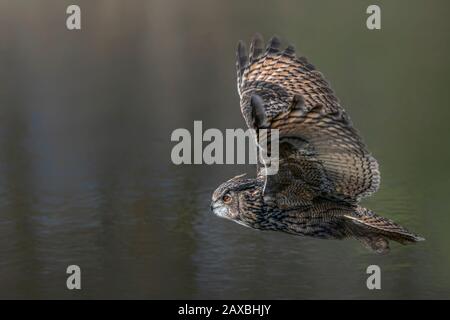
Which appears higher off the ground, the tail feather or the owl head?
the owl head

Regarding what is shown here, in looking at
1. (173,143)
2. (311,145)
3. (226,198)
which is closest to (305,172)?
(311,145)

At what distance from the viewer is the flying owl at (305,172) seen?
5.61m

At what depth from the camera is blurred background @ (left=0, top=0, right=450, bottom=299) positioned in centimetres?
1115

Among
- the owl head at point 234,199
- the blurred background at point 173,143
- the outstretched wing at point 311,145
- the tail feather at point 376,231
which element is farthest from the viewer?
the blurred background at point 173,143

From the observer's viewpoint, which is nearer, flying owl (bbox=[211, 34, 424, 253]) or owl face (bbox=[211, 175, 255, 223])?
flying owl (bbox=[211, 34, 424, 253])

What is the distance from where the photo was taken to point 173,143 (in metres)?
15.5

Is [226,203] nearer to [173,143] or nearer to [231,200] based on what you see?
[231,200]

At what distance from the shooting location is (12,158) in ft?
49.2

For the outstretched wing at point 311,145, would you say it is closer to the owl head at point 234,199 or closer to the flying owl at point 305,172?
the flying owl at point 305,172

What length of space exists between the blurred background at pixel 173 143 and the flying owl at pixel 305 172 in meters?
4.02

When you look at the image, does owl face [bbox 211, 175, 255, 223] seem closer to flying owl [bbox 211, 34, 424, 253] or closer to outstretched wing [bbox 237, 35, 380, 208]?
flying owl [bbox 211, 34, 424, 253]

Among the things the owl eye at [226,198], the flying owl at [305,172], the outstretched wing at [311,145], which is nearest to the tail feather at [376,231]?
the flying owl at [305,172]

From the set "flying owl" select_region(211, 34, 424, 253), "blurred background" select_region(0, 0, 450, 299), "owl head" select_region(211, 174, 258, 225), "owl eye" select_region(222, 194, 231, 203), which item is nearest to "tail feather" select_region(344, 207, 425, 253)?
"flying owl" select_region(211, 34, 424, 253)

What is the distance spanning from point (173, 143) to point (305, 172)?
9.68 meters
